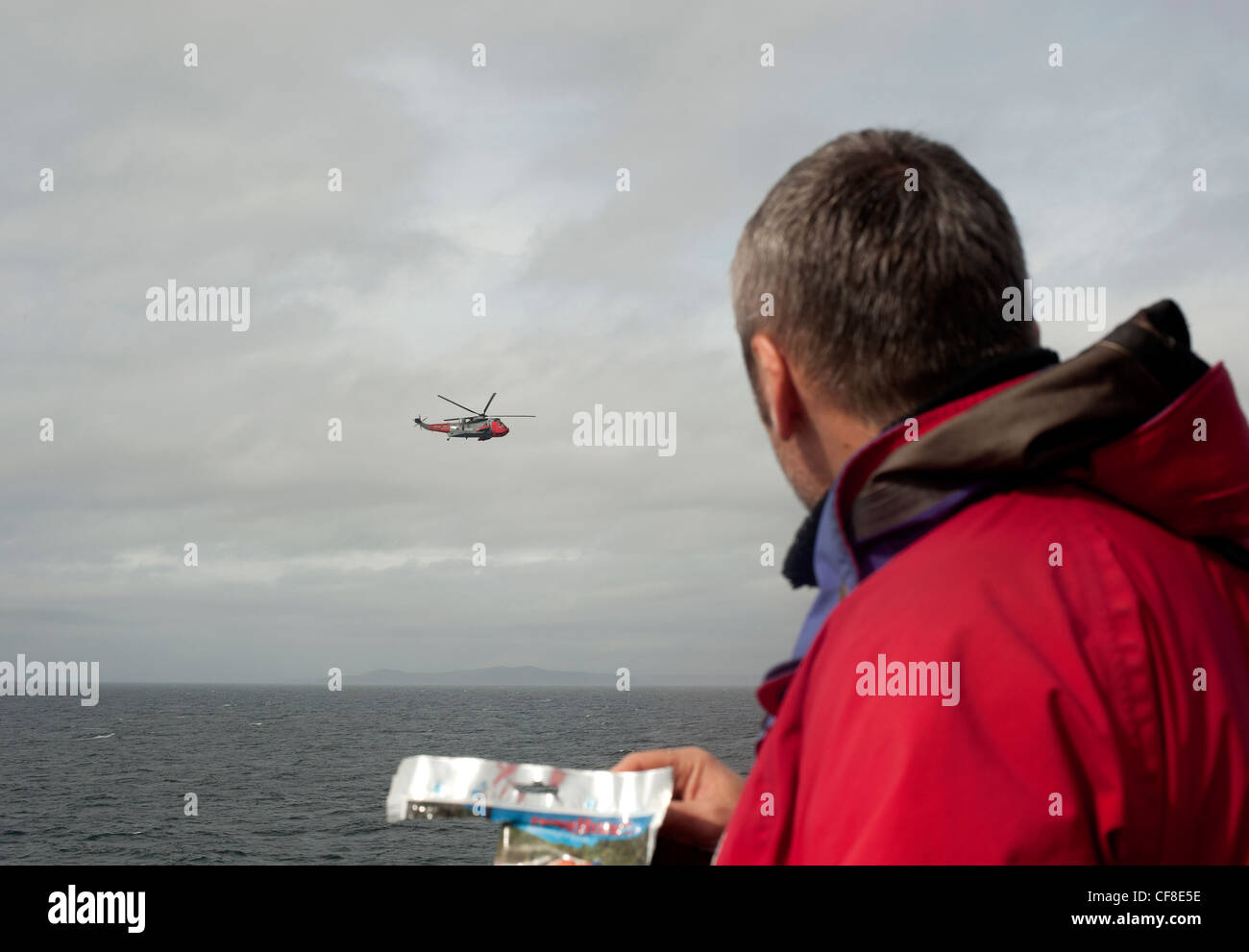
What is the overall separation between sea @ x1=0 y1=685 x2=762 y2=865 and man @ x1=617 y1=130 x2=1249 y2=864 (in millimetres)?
36008

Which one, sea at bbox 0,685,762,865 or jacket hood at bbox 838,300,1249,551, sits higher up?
jacket hood at bbox 838,300,1249,551

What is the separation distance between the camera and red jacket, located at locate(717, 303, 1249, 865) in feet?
5.66

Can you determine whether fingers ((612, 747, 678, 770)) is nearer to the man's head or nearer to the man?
the man

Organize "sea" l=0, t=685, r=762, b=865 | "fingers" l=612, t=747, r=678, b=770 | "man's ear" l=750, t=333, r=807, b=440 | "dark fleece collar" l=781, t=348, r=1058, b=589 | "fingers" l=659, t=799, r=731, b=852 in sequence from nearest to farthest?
"dark fleece collar" l=781, t=348, r=1058, b=589
"man's ear" l=750, t=333, r=807, b=440
"fingers" l=659, t=799, r=731, b=852
"fingers" l=612, t=747, r=678, b=770
"sea" l=0, t=685, r=762, b=865

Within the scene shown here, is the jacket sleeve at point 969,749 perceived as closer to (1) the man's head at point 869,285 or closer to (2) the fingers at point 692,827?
(1) the man's head at point 869,285

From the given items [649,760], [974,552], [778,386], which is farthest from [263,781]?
[974,552]

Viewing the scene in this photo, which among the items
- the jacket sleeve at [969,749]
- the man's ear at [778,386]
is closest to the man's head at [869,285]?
the man's ear at [778,386]

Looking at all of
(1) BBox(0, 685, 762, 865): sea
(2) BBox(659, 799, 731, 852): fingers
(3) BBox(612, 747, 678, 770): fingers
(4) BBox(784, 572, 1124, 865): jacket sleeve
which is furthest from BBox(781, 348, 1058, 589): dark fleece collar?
(1) BBox(0, 685, 762, 865): sea

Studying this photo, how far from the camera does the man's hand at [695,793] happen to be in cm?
294

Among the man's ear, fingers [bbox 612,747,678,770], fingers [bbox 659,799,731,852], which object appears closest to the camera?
the man's ear

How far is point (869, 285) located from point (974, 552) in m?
0.72

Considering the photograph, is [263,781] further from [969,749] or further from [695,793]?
[969,749]

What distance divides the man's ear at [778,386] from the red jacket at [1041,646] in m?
0.36
